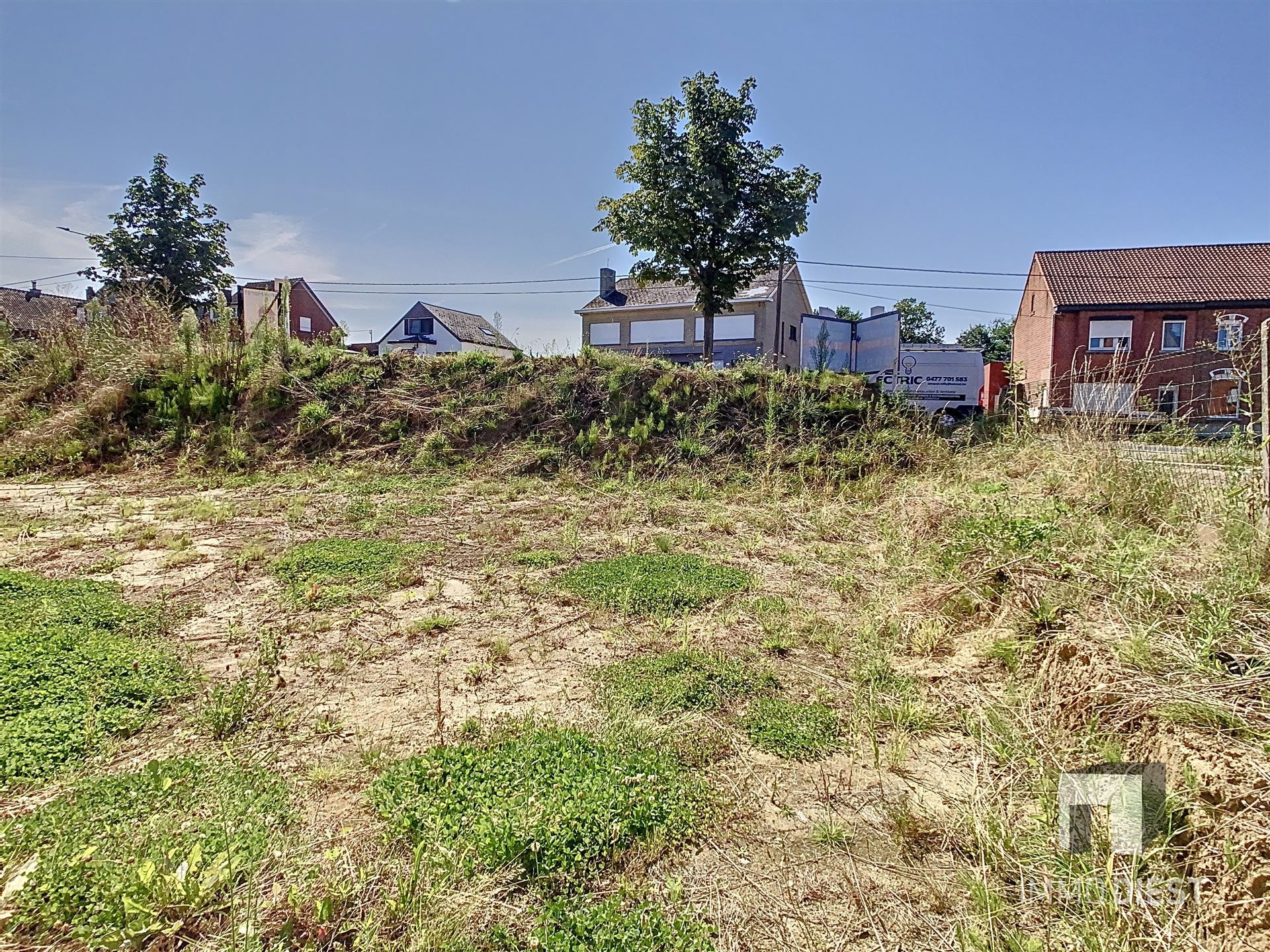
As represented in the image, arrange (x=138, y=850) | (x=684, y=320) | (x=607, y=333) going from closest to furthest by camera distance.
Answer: (x=138, y=850) < (x=684, y=320) < (x=607, y=333)

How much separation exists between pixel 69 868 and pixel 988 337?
60.6m

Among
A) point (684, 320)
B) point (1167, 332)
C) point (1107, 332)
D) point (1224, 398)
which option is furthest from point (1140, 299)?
point (1224, 398)

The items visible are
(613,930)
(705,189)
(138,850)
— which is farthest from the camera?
(705,189)

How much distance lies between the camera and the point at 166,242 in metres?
19.9

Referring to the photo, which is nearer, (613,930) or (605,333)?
(613,930)

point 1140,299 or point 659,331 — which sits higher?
point 1140,299

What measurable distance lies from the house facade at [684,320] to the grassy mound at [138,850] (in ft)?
100

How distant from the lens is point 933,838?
2.26 meters

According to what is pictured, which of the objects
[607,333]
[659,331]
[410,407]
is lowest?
[410,407]

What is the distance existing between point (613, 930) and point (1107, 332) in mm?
33285

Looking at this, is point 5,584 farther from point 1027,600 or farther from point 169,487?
point 1027,600

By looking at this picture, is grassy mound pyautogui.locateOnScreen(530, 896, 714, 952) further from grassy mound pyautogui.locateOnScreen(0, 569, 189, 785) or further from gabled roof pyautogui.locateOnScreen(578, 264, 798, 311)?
gabled roof pyautogui.locateOnScreen(578, 264, 798, 311)

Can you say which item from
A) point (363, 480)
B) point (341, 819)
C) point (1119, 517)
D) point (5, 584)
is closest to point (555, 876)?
point (341, 819)

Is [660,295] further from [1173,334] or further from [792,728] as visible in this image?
[792,728]
